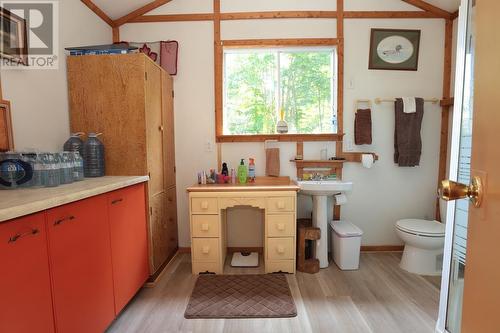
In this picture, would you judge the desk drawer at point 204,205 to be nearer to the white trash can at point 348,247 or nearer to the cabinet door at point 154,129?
the cabinet door at point 154,129

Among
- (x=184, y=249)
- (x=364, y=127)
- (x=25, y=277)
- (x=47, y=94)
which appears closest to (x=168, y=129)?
(x=47, y=94)

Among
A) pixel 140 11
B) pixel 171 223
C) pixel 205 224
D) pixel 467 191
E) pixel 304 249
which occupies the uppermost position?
pixel 140 11

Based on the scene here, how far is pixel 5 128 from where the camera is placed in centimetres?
140

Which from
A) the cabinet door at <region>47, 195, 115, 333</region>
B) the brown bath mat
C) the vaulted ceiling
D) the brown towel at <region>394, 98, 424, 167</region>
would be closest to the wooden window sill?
the brown towel at <region>394, 98, 424, 167</region>

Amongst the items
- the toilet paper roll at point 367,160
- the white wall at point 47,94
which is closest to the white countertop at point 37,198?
the white wall at point 47,94

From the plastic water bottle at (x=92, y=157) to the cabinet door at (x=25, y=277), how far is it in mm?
837

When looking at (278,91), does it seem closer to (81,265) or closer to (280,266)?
(280,266)

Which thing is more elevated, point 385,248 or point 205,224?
point 205,224

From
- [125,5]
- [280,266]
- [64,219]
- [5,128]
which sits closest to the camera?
[64,219]

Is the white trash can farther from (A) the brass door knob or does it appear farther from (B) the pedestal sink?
(A) the brass door knob

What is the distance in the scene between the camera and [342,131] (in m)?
2.57

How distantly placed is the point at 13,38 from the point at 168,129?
119 centimetres

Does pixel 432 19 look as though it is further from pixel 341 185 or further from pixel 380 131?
pixel 341 185

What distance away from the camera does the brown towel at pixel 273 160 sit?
8.25ft
